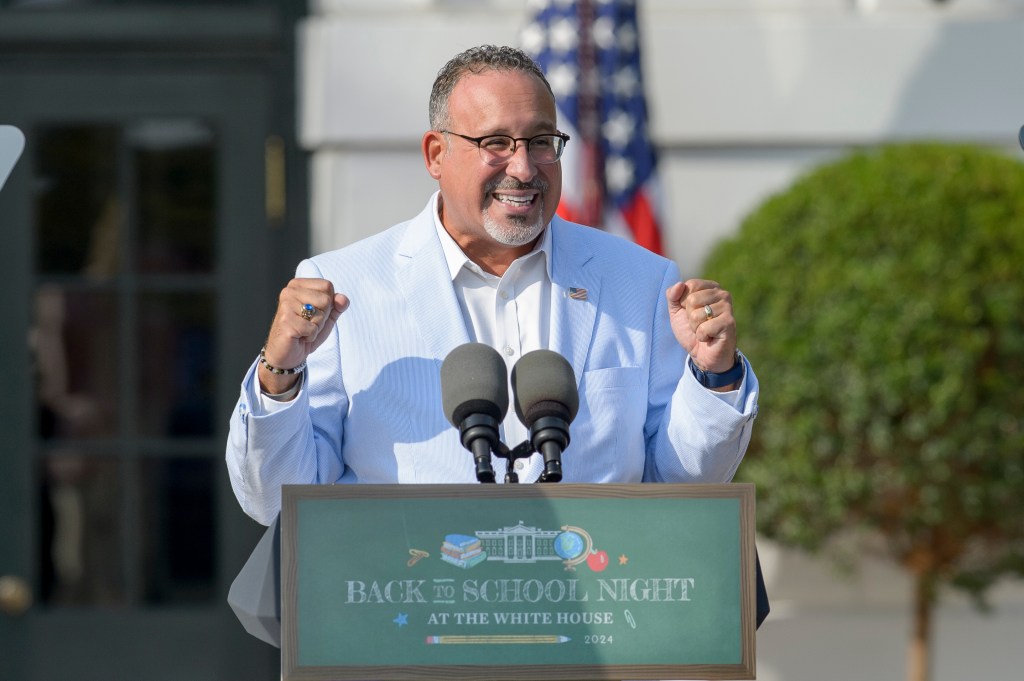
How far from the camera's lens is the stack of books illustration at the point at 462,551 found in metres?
1.94

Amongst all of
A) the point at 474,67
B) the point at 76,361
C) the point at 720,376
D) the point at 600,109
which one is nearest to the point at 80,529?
the point at 76,361

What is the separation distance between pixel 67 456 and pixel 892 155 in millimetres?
3439

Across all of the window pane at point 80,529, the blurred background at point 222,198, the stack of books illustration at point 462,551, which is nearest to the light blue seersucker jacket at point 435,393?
the stack of books illustration at point 462,551

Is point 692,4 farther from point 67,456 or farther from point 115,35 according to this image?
point 67,456

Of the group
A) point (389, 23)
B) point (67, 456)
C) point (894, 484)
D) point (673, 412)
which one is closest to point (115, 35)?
point (389, 23)

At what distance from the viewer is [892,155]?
5219mm

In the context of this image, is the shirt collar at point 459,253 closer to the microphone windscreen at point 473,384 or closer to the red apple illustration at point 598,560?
the microphone windscreen at point 473,384

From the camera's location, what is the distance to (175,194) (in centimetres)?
578

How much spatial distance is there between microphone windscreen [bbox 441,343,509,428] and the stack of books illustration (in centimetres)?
22

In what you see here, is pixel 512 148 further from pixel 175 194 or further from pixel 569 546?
pixel 175 194

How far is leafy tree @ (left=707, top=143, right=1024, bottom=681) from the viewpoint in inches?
195

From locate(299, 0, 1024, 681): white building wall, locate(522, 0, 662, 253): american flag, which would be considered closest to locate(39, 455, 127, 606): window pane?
locate(299, 0, 1024, 681): white building wall

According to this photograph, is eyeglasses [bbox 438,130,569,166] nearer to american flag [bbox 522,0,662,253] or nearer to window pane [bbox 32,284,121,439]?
american flag [bbox 522,0,662,253]

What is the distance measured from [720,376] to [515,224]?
46 cm
